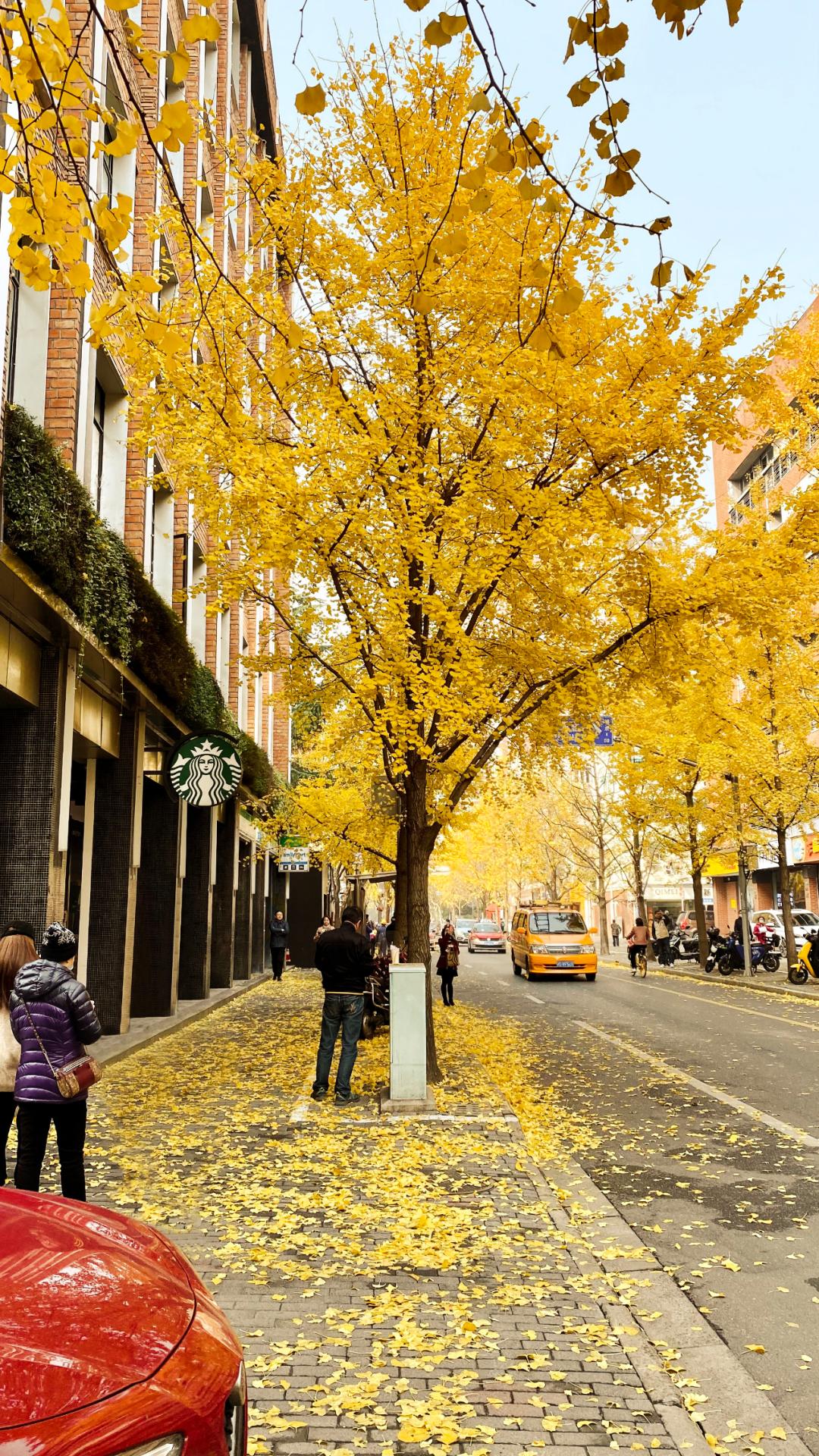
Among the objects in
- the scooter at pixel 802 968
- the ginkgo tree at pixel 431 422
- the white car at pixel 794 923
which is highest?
the ginkgo tree at pixel 431 422

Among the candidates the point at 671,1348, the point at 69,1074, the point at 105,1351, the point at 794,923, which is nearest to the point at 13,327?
the point at 69,1074

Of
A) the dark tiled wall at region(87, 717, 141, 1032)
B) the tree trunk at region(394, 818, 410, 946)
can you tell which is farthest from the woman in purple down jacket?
the dark tiled wall at region(87, 717, 141, 1032)

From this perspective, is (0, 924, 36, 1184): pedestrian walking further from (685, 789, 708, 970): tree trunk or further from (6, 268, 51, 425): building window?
(685, 789, 708, 970): tree trunk

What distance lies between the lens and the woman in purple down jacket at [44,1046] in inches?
225

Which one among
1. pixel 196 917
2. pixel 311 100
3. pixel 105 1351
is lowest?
pixel 105 1351

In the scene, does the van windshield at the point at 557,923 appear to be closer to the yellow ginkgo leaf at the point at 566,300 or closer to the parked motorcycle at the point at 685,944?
the parked motorcycle at the point at 685,944

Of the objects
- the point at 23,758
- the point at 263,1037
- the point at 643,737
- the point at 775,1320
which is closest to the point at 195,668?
the point at 263,1037

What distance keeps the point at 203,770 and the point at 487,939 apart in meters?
46.3

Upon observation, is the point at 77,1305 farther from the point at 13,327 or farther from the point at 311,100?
the point at 13,327

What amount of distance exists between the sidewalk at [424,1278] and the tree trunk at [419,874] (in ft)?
3.21

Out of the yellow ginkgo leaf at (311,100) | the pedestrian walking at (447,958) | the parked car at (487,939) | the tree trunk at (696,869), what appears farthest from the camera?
the parked car at (487,939)

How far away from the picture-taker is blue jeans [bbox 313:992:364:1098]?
10.2 m

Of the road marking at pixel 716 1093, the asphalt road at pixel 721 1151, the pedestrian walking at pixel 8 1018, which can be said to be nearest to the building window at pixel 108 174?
the pedestrian walking at pixel 8 1018

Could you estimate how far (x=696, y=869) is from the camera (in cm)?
3147
